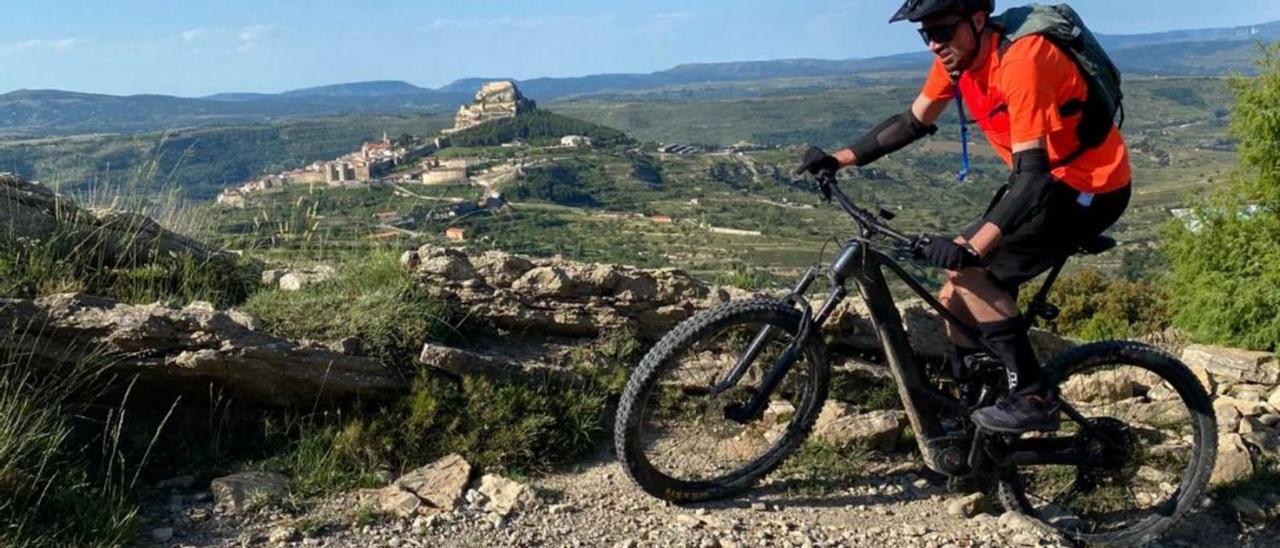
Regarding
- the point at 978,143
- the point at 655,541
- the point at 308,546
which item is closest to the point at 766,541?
the point at 655,541

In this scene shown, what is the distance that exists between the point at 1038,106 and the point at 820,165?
45.3 inches

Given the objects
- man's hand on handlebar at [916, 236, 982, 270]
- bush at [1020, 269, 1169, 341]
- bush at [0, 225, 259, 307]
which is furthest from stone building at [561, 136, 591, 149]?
man's hand on handlebar at [916, 236, 982, 270]

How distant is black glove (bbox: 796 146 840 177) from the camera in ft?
14.6

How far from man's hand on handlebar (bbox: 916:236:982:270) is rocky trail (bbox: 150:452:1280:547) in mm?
1362

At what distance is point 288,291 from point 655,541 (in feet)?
9.76

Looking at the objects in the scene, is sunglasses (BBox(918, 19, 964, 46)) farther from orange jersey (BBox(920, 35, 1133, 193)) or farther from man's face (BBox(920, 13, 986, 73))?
orange jersey (BBox(920, 35, 1133, 193))

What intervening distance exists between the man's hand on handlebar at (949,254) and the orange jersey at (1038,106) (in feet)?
1.52

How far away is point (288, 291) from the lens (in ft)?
18.8

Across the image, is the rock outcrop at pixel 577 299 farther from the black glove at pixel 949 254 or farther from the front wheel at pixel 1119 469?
the black glove at pixel 949 254

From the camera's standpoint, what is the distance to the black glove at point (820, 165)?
4465 mm

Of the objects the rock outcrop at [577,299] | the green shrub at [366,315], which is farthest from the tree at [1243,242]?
the green shrub at [366,315]

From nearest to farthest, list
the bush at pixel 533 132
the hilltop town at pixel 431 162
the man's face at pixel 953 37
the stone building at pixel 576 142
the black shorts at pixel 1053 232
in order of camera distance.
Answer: the man's face at pixel 953 37
the black shorts at pixel 1053 232
the hilltop town at pixel 431 162
the stone building at pixel 576 142
the bush at pixel 533 132

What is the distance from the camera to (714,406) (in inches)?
180

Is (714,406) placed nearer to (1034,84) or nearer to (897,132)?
(897,132)
